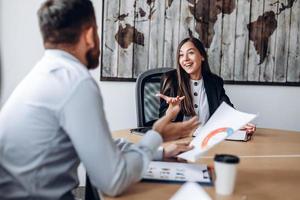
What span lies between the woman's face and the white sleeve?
1.61 metres

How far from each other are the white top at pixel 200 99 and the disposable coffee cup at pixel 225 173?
1.36 meters

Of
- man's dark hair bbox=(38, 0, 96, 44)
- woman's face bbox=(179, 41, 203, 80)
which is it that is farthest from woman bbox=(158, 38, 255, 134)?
man's dark hair bbox=(38, 0, 96, 44)

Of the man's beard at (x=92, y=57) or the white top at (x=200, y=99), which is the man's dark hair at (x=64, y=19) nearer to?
the man's beard at (x=92, y=57)

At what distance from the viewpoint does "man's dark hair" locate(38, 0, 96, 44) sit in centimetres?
108

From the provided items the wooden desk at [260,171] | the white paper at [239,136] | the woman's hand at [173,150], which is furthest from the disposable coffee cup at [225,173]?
the white paper at [239,136]

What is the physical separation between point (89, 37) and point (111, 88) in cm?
193

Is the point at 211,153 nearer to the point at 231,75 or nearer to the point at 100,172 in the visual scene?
the point at 100,172

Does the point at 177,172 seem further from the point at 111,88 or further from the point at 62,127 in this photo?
the point at 111,88

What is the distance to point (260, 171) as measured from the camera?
56.1 inches

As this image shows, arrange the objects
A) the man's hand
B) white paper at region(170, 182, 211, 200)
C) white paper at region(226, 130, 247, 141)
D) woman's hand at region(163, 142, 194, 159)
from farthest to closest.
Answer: white paper at region(226, 130, 247, 141) → woman's hand at region(163, 142, 194, 159) → the man's hand → white paper at region(170, 182, 211, 200)

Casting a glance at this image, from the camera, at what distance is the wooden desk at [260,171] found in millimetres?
1161

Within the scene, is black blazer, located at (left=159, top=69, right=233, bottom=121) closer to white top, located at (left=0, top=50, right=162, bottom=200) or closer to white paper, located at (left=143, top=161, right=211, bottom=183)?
white paper, located at (left=143, top=161, right=211, bottom=183)

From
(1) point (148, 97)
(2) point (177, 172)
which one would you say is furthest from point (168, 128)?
(1) point (148, 97)

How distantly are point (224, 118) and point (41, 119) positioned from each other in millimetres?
692
